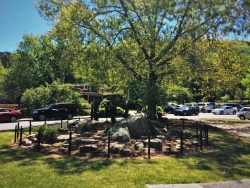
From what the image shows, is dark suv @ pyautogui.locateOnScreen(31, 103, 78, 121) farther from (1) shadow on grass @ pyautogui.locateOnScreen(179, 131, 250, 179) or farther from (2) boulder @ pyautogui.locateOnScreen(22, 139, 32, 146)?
(1) shadow on grass @ pyautogui.locateOnScreen(179, 131, 250, 179)

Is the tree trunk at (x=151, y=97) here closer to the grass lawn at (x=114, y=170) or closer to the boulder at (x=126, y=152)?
the grass lawn at (x=114, y=170)

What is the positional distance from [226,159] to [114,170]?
4.59 meters

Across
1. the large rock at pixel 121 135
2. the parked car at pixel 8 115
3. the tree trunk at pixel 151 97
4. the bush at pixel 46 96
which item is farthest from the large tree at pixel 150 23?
the bush at pixel 46 96

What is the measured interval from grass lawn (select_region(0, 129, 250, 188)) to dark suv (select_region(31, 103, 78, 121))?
19.7m

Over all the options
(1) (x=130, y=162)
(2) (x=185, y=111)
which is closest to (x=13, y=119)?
(1) (x=130, y=162)

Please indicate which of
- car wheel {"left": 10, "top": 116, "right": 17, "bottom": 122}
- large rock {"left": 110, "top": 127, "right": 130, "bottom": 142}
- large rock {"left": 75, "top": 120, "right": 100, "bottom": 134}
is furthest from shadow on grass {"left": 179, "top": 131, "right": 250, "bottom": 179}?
car wheel {"left": 10, "top": 116, "right": 17, "bottom": 122}

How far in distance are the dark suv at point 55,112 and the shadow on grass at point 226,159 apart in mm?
20189

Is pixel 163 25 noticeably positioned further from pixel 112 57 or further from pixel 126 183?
pixel 126 183

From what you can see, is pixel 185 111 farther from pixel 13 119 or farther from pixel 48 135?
pixel 48 135

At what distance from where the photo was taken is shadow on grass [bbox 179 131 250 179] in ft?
33.7

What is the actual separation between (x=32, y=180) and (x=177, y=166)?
454 cm

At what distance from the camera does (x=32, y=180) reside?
28.8ft

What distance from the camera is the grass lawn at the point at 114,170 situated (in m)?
8.78

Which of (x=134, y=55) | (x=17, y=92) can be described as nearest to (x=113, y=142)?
(x=134, y=55)
